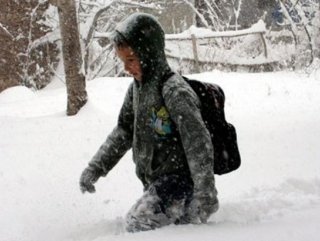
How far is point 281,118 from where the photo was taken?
25.3ft

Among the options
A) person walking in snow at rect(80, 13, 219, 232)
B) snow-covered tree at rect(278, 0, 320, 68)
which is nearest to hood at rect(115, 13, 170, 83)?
person walking in snow at rect(80, 13, 219, 232)

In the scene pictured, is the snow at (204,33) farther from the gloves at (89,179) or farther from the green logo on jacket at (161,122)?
the green logo on jacket at (161,122)

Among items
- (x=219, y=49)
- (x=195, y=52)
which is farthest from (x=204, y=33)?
(x=195, y=52)

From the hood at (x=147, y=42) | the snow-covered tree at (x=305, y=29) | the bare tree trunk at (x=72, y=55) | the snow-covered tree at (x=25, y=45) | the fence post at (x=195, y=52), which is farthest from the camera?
the snow-covered tree at (x=305, y=29)

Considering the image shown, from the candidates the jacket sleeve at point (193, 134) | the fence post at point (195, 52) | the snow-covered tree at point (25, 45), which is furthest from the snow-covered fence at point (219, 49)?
the jacket sleeve at point (193, 134)

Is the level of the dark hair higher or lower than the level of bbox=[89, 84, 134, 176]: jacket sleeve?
higher

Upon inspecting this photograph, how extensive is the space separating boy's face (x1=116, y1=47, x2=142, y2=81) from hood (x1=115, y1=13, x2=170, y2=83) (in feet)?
0.07

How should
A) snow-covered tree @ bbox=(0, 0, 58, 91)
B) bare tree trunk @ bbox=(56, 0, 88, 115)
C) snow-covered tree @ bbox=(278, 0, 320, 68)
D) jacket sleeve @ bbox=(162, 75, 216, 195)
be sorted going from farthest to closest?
Result: snow-covered tree @ bbox=(278, 0, 320, 68) → snow-covered tree @ bbox=(0, 0, 58, 91) → bare tree trunk @ bbox=(56, 0, 88, 115) → jacket sleeve @ bbox=(162, 75, 216, 195)

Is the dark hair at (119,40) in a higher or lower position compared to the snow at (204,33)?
higher

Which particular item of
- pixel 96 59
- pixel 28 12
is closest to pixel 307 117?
pixel 96 59

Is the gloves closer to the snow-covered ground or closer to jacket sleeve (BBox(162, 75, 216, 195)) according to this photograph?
the snow-covered ground

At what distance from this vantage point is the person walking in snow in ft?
9.20

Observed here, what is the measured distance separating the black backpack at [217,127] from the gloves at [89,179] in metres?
0.76

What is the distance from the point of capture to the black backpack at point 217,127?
295 cm
